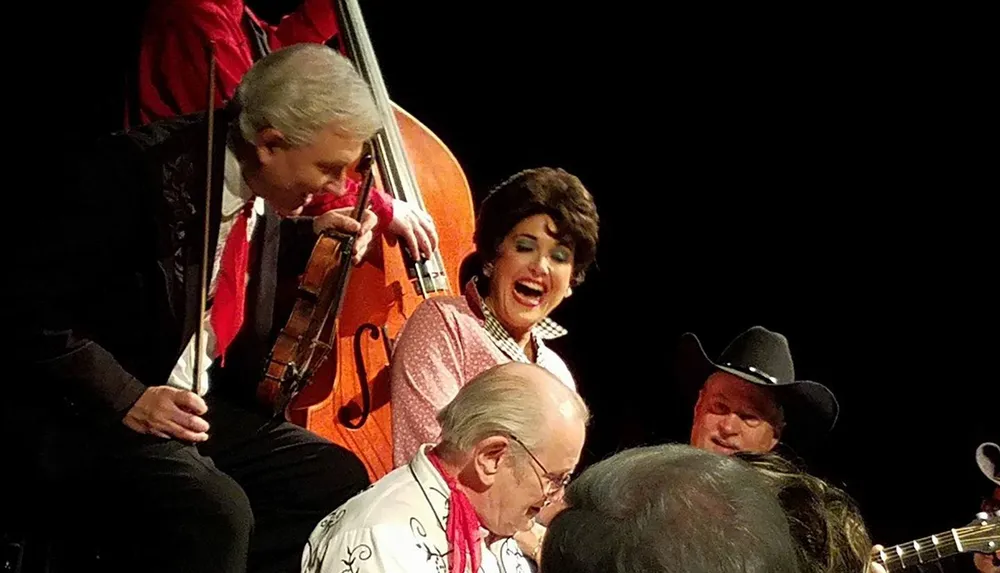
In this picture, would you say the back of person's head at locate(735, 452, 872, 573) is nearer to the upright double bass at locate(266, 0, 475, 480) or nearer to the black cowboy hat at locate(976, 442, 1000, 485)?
the upright double bass at locate(266, 0, 475, 480)

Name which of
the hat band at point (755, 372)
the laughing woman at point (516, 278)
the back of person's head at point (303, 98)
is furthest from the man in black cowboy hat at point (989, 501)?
the back of person's head at point (303, 98)

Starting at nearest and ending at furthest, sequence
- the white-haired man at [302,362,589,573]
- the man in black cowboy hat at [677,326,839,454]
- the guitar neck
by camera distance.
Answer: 1. the white-haired man at [302,362,589,573]
2. the guitar neck
3. the man in black cowboy hat at [677,326,839,454]

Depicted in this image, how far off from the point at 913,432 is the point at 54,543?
3015mm

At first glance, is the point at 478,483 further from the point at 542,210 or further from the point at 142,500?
the point at 542,210

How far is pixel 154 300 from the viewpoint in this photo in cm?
216

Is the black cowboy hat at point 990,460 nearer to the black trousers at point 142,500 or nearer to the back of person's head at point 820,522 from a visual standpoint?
the black trousers at point 142,500

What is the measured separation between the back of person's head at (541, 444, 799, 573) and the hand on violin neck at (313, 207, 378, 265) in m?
1.51

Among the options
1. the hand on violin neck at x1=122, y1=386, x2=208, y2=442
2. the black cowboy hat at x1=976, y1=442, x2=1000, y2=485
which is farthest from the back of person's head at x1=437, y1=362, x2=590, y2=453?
the black cowboy hat at x1=976, y1=442, x2=1000, y2=485

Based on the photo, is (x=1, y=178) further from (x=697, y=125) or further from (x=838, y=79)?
(x=838, y=79)

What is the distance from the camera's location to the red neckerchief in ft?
6.21

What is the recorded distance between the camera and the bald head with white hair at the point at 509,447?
2002mm

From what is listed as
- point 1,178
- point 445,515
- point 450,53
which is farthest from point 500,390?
point 450,53

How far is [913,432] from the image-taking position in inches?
167

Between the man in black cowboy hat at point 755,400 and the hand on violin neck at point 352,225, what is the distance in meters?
1.10
